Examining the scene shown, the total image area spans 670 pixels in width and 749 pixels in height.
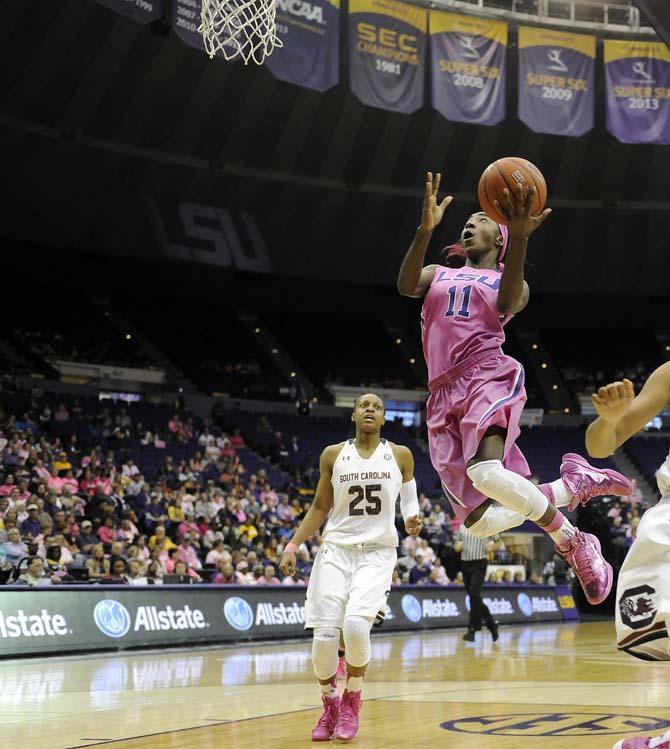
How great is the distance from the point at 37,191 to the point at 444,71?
1023cm

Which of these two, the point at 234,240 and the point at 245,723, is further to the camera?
the point at 234,240

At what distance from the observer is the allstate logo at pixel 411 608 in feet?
60.1

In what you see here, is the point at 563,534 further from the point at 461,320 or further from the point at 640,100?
the point at 640,100

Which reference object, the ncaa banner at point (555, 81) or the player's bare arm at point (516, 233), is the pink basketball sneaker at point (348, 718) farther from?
the ncaa banner at point (555, 81)

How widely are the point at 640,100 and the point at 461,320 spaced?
2078 cm

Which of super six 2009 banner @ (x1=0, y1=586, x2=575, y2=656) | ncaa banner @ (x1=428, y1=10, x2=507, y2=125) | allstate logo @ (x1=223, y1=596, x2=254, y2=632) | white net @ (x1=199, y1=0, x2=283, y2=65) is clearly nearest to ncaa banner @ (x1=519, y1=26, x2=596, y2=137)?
ncaa banner @ (x1=428, y1=10, x2=507, y2=125)

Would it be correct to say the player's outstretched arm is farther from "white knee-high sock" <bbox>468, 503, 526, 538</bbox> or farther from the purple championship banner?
the purple championship banner

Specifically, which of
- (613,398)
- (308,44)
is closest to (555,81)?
(308,44)

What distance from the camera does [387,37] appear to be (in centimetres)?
2364

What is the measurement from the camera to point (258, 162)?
92.6 ft

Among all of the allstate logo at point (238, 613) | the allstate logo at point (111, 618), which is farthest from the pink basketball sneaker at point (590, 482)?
the allstate logo at point (238, 613)

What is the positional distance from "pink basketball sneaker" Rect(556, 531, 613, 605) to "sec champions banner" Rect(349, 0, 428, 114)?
18.7m

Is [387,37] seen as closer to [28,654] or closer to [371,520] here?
[28,654]

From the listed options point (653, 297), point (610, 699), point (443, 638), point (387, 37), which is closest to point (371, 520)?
point (610, 699)
